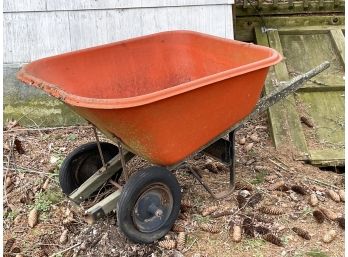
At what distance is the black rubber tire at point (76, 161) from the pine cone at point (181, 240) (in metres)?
0.66

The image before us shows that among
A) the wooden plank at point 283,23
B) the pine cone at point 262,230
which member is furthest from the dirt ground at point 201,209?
the wooden plank at point 283,23

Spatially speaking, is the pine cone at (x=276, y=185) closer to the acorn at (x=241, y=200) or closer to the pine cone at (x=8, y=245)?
the acorn at (x=241, y=200)

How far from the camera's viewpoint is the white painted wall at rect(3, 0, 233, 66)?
4246 millimetres

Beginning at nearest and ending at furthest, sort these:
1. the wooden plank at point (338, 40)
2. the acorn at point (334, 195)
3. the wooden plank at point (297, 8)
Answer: the acorn at point (334, 195), the wooden plank at point (338, 40), the wooden plank at point (297, 8)

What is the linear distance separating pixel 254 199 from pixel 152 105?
1.20 metres

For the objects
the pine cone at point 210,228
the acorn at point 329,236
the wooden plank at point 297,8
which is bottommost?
the acorn at point 329,236

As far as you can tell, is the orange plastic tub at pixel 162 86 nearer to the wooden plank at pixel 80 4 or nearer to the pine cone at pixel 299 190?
the pine cone at pixel 299 190

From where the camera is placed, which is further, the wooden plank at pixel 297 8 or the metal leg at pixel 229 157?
the wooden plank at pixel 297 8

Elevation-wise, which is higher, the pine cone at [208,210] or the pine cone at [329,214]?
the pine cone at [208,210]

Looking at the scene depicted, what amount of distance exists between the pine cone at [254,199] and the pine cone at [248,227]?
0.62 ft

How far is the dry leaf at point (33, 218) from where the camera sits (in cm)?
306

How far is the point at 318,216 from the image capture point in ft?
9.95

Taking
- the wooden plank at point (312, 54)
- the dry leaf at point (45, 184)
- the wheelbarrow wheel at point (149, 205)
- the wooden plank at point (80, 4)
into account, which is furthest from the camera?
the wooden plank at point (312, 54)

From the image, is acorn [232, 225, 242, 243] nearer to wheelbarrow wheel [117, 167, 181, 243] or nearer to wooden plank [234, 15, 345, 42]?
wheelbarrow wheel [117, 167, 181, 243]
